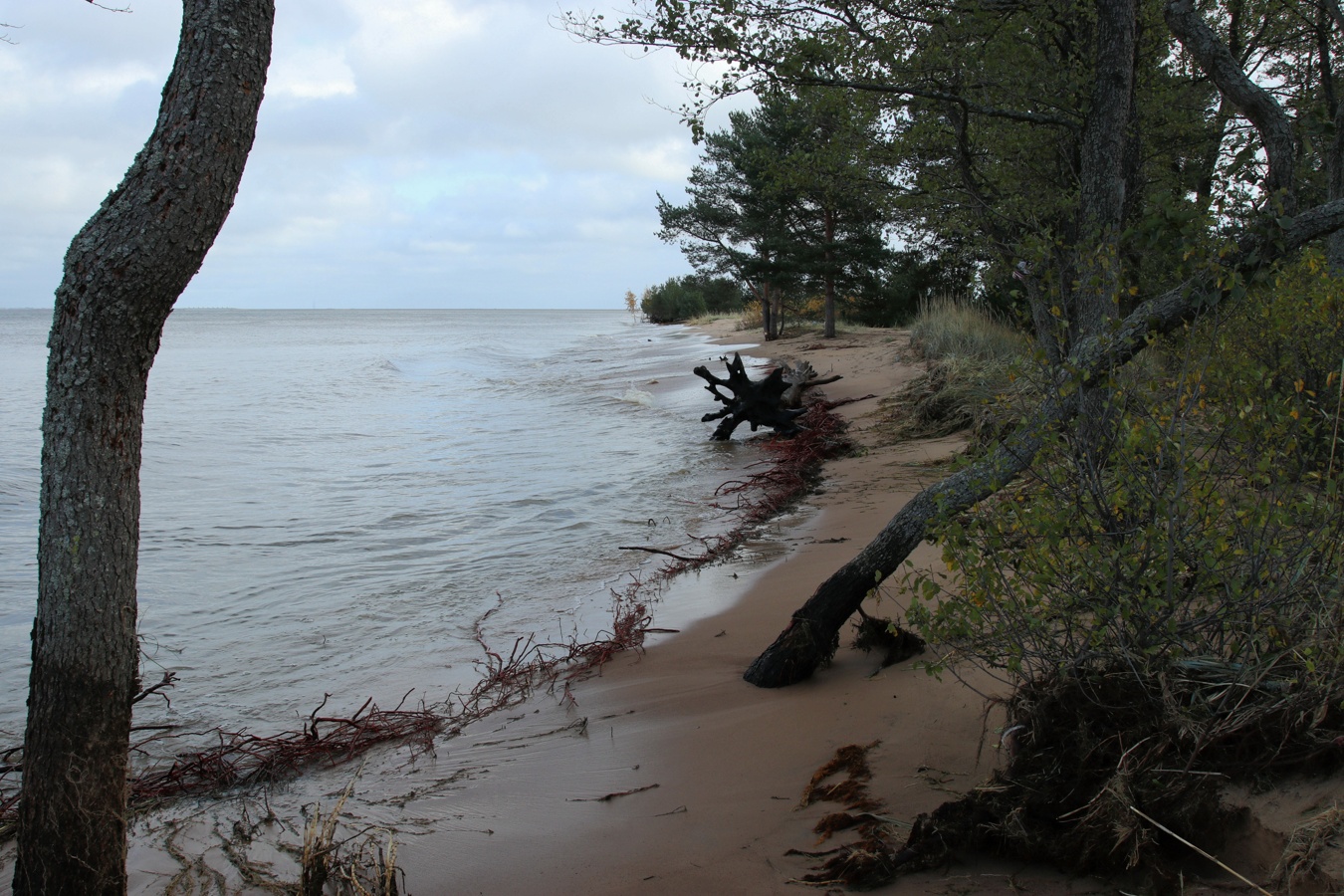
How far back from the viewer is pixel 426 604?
21.1 ft

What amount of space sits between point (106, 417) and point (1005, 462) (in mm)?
2774

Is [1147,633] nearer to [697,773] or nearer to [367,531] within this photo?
[697,773]

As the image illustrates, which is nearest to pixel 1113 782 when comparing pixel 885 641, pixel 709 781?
pixel 709 781

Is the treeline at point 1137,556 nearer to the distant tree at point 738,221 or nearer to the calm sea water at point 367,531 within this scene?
the calm sea water at point 367,531

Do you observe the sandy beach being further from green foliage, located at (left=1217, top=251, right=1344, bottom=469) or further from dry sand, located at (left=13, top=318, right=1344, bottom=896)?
green foliage, located at (left=1217, top=251, right=1344, bottom=469)

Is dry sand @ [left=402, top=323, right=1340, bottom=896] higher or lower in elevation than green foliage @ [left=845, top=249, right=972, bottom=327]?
lower

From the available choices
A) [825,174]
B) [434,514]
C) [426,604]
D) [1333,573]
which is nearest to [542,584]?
[426,604]

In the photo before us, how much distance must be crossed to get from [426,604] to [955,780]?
438 centimetres

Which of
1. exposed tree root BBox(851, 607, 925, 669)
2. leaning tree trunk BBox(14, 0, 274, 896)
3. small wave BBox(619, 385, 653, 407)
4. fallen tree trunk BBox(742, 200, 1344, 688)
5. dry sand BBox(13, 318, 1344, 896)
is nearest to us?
leaning tree trunk BBox(14, 0, 274, 896)

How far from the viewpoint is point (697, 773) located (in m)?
3.47

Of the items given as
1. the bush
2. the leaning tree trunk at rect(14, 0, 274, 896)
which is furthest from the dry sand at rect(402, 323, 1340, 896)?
the leaning tree trunk at rect(14, 0, 274, 896)

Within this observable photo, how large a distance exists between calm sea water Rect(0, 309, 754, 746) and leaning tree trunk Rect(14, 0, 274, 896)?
6.79 feet

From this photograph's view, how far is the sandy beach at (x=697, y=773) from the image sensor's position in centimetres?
280

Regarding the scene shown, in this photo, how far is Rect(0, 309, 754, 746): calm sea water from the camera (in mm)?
5414
